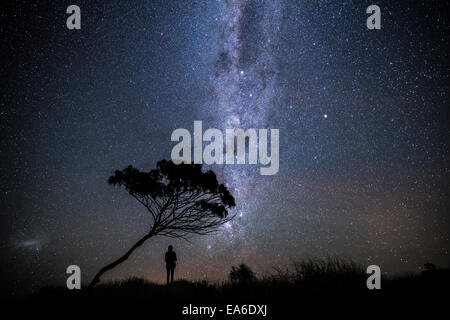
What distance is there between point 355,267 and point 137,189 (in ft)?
28.2

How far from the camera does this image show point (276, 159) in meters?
12.1

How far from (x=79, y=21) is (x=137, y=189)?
21.3ft

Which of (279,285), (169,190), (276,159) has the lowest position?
(279,285)

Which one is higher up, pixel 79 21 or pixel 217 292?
pixel 79 21
